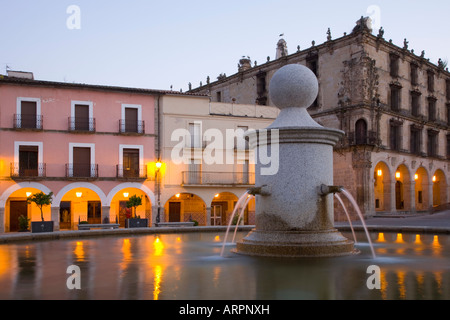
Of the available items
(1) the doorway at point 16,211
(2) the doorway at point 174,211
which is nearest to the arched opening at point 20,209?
(1) the doorway at point 16,211

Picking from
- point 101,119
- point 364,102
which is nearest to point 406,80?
point 364,102

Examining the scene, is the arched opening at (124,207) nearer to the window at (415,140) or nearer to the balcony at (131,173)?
the balcony at (131,173)

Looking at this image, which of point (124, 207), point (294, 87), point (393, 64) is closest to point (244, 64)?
point (393, 64)

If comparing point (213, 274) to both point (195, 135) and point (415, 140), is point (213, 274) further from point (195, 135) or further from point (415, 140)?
point (415, 140)

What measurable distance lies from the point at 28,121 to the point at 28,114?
415 mm

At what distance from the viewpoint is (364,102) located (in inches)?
1372

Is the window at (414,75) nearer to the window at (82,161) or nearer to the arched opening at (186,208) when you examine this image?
the arched opening at (186,208)

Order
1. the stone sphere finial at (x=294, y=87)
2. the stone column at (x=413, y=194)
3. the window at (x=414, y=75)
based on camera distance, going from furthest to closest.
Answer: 1. the window at (x=414, y=75)
2. the stone column at (x=413, y=194)
3. the stone sphere finial at (x=294, y=87)

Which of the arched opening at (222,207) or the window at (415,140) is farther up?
the window at (415,140)

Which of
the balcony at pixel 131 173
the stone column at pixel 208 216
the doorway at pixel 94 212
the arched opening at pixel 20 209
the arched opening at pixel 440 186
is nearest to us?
the arched opening at pixel 20 209

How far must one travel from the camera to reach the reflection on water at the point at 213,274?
5125 mm

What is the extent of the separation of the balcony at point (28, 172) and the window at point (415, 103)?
1131 inches

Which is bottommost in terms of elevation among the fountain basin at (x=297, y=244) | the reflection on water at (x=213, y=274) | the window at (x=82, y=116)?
the reflection on water at (x=213, y=274)

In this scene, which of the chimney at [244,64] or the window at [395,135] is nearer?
the window at [395,135]
